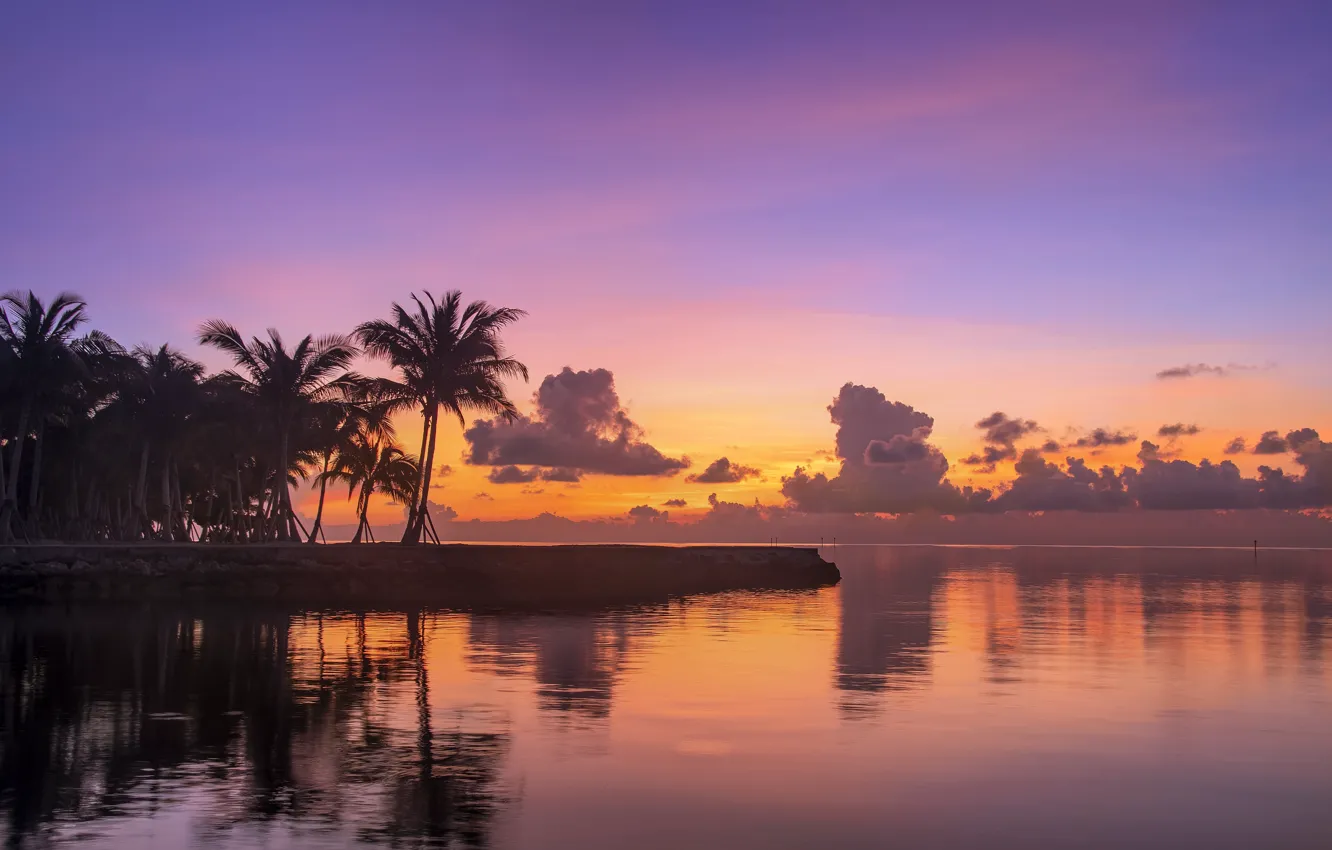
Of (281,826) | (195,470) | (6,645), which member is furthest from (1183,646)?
(195,470)

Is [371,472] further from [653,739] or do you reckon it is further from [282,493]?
[653,739]

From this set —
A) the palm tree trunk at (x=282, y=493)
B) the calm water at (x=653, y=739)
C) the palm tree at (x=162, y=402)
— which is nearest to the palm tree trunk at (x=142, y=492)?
the palm tree at (x=162, y=402)

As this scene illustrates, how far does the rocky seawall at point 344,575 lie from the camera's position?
1594 inches

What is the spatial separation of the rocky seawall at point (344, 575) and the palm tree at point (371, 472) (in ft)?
43.4

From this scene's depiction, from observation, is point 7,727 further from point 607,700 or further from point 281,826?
point 607,700

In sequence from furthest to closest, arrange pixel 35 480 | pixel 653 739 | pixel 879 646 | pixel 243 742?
pixel 35 480 < pixel 879 646 < pixel 653 739 < pixel 243 742

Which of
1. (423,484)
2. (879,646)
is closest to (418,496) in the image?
(423,484)

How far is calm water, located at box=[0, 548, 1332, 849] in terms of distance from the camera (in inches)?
412

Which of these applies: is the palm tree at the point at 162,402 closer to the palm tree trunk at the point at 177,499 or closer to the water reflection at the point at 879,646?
the palm tree trunk at the point at 177,499

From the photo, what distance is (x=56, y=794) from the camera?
11133 mm

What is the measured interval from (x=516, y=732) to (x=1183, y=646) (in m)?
20.2

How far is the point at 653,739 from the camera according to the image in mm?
14781

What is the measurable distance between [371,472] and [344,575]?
58.1 ft

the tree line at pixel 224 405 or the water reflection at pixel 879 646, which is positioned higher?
the tree line at pixel 224 405
